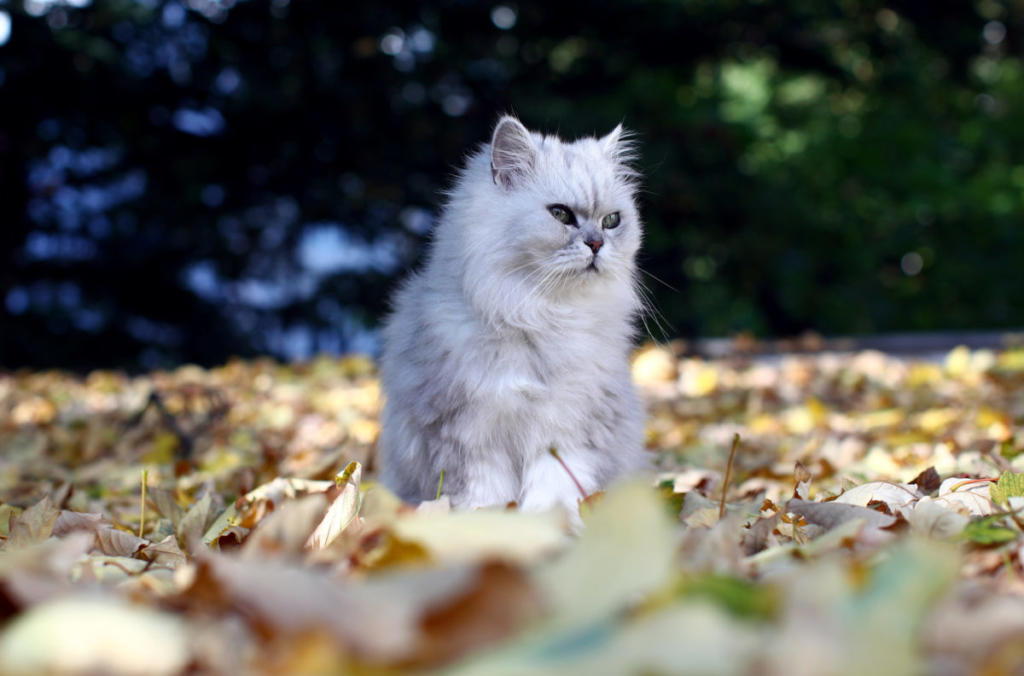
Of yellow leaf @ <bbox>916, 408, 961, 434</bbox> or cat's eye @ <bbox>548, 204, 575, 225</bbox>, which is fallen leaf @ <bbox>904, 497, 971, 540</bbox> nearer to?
cat's eye @ <bbox>548, 204, 575, 225</bbox>

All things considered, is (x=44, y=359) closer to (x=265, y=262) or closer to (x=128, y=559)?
(x=265, y=262)

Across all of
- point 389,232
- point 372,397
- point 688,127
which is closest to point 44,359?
point 389,232

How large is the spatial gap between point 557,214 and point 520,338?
37 cm

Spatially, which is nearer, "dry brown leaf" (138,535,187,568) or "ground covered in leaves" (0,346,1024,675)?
"ground covered in leaves" (0,346,1024,675)

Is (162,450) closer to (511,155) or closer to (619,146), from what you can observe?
(511,155)

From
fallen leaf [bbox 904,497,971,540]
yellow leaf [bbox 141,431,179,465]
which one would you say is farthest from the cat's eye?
yellow leaf [bbox 141,431,179,465]

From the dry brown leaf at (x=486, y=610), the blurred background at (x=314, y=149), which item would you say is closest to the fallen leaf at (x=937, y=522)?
the dry brown leaf at (x=486, y=610)

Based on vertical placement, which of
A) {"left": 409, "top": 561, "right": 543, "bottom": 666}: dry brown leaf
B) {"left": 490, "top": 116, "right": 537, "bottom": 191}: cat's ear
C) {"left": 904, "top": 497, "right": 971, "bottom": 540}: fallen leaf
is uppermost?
Answer: {"left": 490, "top": 116, "right": 537, "bottom": 191}: cat's ear

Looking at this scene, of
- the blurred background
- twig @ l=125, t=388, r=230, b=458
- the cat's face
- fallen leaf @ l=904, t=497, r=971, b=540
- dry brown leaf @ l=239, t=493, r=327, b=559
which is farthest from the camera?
the blurred background

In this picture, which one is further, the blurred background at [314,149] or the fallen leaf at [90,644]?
the blurred background at [314,149]

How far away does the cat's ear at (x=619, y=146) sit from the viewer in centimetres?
263

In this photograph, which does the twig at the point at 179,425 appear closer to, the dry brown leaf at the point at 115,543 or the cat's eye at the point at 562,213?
the dry brown leaf at the point at 115,543

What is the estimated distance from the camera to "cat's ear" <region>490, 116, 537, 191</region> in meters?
2.42

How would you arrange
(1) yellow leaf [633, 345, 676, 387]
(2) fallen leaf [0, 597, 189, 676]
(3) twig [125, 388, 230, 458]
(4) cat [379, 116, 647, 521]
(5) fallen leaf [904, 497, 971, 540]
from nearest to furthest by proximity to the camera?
(2) fallen leaf [0, 597, 189, 676] → (5) fallen leaf [904, 497, 971, 540] → (4) cat [379, 116, 647, 521] → (3) twig [125, 388, 230, 458] → (1) yellow leaf [633, 345, 676, 387]
